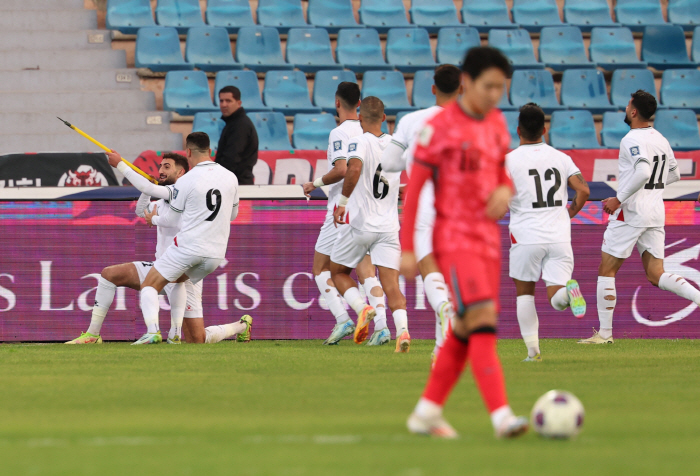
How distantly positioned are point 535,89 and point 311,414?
12278mm

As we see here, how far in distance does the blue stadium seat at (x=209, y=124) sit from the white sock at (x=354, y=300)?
5.60 metres

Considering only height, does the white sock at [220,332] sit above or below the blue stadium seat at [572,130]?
below

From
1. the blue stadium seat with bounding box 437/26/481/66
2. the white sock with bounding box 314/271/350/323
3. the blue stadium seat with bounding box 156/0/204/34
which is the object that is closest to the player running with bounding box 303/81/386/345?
the white sock with bounding box 314/271/350/323

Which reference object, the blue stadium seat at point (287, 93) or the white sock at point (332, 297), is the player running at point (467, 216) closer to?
the white sock at point (332, 297)

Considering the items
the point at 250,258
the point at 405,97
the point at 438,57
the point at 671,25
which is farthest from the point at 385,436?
the point at 671,25

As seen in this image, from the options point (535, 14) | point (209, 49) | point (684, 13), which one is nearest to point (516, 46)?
point (535, 14)

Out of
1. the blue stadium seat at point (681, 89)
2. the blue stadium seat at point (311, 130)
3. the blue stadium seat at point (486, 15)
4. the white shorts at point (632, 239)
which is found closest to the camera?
the white shorts at point (632, 239)

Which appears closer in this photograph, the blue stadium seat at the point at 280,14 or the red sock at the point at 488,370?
the red sock at the point at 488,370

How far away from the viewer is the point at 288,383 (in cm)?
662

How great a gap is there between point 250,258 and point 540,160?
13.5 feet

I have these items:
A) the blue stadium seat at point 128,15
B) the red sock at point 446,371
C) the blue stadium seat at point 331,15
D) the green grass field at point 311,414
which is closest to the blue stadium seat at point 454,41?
the blue stadium seat at point 331,15

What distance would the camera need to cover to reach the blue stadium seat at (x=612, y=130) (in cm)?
1574

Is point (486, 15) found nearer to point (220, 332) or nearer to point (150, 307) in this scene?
point (220, 332)

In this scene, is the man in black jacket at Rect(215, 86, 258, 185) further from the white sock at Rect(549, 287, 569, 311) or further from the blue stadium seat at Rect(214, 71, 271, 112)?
the white sock at Rect(549, 287, 569, 311)
